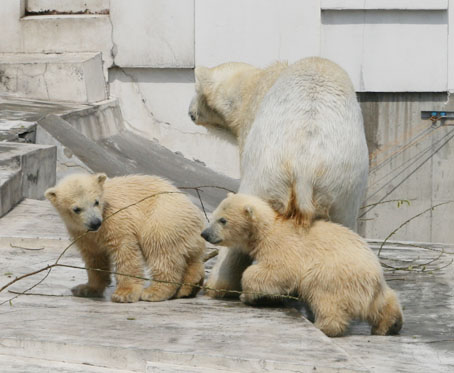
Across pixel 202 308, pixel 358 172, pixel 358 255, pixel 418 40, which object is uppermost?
pixel 418 40

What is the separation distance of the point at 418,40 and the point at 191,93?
287 centimetres

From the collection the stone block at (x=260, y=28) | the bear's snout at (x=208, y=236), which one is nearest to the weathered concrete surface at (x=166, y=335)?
the bear's snout at (x=208, y=236)

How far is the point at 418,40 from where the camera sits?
10.5m

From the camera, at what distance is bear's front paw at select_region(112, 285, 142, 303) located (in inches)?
159

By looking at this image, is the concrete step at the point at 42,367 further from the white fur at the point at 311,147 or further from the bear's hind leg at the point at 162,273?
the white fur at the point at 311,147

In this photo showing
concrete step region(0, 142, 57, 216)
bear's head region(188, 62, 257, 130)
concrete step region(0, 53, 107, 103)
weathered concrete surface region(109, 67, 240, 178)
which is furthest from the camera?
weathered concrete surface region(109, 67, 240, 178)

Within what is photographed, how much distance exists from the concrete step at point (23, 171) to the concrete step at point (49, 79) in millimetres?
2698

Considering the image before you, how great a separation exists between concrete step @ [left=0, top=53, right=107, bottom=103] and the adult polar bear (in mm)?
5783

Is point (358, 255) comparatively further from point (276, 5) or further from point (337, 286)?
point (276, 5)

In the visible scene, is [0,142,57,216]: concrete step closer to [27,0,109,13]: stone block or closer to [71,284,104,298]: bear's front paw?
[71,284,104,298]: bear's front paw

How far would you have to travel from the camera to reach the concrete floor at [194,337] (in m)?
3.03

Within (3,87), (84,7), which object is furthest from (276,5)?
(3,87)

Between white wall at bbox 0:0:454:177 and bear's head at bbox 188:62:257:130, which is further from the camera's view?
white wall at bbox 0:0:454:177

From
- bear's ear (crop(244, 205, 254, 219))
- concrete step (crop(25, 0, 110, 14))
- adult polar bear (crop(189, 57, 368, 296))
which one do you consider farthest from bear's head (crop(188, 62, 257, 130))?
concrete step (crop(25, 0, 110, 14))
